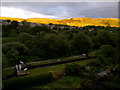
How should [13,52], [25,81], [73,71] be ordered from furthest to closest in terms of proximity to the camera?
[13,52] < [73,71] < [25,81]

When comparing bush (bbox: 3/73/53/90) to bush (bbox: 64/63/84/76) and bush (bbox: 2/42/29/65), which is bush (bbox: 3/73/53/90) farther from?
bush (bbox: 2/42/29/65)

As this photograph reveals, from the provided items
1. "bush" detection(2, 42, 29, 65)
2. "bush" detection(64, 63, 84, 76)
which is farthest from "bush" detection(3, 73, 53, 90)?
"bush" detection(2, 42, 29, 65)

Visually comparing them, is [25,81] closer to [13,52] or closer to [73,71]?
[73,71]

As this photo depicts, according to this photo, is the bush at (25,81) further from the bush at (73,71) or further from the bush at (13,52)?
the bush at (13,52)

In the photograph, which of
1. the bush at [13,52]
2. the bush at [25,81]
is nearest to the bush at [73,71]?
the bush at [25,81]

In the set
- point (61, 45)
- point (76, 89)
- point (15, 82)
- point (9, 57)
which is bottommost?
point (76, 89)

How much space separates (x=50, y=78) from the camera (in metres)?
17.7

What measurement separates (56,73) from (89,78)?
5886 millimetres

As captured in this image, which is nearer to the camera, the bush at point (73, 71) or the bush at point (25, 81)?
the bush at point (25, 81)

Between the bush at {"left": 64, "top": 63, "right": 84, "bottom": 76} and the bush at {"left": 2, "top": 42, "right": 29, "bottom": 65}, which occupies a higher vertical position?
the bush at {"left": 2, "top": 42, "right": 29, "bottom": 65}

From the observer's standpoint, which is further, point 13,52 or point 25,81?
point 13,52

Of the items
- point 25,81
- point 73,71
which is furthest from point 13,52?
point 73,71

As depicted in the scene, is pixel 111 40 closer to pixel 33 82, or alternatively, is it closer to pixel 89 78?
pixel 89 78

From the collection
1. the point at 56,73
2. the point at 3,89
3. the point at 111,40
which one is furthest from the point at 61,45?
the point at 111,40
